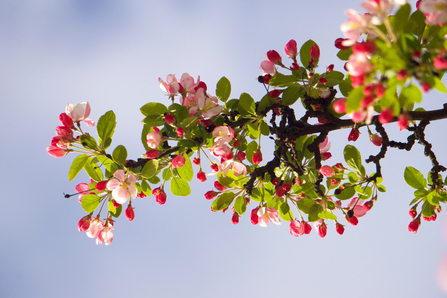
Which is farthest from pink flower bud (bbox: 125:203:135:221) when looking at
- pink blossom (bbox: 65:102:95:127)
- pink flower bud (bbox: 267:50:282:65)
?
pink flower bud (bbox: 267:50:282:65)

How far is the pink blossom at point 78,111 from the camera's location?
149 centimetres

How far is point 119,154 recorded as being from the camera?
1499mm

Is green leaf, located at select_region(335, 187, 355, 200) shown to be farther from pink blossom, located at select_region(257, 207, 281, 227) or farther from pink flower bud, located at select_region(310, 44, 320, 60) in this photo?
pink flower bud, located at select_region(310, 44, 320, 60)

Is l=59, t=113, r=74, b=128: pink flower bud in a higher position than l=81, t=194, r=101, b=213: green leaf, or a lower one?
higher

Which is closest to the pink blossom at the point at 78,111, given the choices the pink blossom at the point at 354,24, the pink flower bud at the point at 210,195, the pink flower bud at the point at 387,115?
the pink flower bud at the point at 210,195

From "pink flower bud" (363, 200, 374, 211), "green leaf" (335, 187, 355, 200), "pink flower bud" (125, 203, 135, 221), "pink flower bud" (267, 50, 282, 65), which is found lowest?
"pink flower bud" (125, 203, 135, 221)

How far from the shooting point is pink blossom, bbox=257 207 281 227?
172 cm

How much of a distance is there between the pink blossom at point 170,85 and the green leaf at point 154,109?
0.09m

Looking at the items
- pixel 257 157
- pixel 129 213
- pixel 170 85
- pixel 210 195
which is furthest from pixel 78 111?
pixel 257 157

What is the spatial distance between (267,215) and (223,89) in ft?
2.53

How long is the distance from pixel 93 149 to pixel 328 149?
1337 mm

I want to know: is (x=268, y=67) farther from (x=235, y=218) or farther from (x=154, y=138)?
(x=235, y=218)

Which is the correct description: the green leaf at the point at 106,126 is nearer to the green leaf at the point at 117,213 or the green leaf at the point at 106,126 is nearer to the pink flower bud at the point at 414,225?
the green leaf at the point at 117,213

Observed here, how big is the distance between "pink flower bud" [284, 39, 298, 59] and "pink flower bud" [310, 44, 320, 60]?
10 cm
